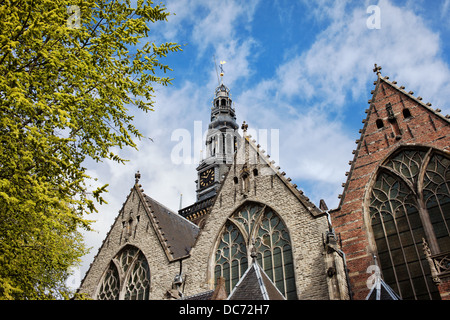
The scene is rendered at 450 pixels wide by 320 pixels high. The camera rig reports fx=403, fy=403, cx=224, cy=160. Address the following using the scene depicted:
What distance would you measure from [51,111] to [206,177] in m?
24.3

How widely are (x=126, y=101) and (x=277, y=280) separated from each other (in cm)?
783

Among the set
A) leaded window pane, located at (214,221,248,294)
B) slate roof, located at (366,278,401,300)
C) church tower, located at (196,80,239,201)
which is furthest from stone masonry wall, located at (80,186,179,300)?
church tower, located at (196,80,239,201)

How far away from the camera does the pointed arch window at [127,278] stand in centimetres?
1675

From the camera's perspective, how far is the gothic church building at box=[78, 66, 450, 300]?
437 inches

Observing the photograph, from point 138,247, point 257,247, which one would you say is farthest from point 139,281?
point 257,247

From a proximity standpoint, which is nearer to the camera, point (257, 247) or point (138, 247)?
point (257, 247)

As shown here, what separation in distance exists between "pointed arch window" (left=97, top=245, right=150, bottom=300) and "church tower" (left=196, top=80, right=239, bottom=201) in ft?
36.2

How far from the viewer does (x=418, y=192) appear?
12.0m

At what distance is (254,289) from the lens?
949 centimetres

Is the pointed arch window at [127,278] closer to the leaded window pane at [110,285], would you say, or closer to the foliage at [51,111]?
the leaded window pane at [110,285]

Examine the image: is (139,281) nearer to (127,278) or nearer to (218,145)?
(127,278)

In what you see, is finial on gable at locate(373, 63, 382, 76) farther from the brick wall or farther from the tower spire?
the tower spire

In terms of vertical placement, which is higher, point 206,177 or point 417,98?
point 206,177

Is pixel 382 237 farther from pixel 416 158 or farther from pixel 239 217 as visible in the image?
pixel 239 217
